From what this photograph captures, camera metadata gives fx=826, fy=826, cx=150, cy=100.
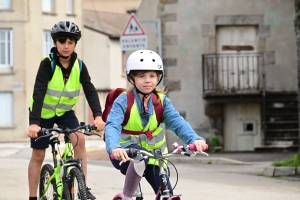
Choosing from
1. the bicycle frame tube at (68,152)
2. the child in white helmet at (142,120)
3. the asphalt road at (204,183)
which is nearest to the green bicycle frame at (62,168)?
the bicycle frame tube at (68,152)

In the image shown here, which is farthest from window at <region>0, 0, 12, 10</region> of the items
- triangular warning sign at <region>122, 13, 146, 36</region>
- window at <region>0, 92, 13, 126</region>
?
triangular warning sign at <region>122, 13, 146, 36</region>

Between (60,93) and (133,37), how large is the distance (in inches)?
397

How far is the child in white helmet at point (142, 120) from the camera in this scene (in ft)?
19.3

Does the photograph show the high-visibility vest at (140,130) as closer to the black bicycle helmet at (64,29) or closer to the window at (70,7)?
the black bicycle helmet at (64,29)

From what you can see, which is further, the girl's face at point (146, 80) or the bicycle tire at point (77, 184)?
the bicycle tire at point (77, 184)

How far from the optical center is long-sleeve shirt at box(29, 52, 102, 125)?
7.33 m

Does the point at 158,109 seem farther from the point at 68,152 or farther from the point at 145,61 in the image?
the point at 68,152

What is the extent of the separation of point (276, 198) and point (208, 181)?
2.58 m

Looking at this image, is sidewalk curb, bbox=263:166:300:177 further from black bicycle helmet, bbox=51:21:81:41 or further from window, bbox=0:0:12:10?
window, bbox=0:0:12:10

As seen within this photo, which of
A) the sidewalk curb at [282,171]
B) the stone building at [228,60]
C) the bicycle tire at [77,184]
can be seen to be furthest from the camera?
the stone building at [228,60]

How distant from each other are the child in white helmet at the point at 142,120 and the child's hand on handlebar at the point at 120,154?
14.5 inches

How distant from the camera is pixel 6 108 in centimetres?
4138

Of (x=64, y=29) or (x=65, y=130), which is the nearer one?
(x=65, y=130)

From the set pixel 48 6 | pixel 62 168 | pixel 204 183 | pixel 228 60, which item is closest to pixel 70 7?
pixel 48 6
